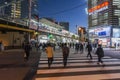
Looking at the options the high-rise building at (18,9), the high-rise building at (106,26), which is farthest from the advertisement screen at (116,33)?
the high-rise building at (18,9)

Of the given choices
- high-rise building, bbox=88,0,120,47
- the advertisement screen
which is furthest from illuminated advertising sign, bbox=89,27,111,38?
the advertisement screen

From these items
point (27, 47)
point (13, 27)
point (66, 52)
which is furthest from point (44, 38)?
point (66, 52)

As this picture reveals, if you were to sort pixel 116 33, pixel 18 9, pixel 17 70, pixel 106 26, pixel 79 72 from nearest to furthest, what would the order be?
1. pixel 79 72
2. pixel 17 70
3. pixel 18 9
4. pixel 116 33
5. pixel 106 26

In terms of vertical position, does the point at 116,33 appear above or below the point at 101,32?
below

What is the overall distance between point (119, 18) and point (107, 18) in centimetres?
385

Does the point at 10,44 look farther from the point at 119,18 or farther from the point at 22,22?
the point at 119,18

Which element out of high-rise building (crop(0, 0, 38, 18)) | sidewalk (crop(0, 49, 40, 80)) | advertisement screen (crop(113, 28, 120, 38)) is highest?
high-rise building (crop(0, 0, 38, 18))

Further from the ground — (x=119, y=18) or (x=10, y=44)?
(x=119, y=18)

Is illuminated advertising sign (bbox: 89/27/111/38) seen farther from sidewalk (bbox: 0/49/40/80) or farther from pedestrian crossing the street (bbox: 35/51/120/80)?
pedestrian crossing the street (bbox: 35/51/120/80)

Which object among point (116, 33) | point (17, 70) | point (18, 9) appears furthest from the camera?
point (116, 33)

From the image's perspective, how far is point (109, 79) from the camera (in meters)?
15.1

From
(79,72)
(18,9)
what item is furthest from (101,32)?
(79,72)

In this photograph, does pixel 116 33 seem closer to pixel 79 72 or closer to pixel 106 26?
pixel 106 26

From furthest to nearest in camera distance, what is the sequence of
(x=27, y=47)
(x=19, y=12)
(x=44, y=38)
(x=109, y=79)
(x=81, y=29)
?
(x=44, y=38) → (x=19, y=12) → (x=81, y=29) → (x=27, y=47) → (x=109, y=79)
